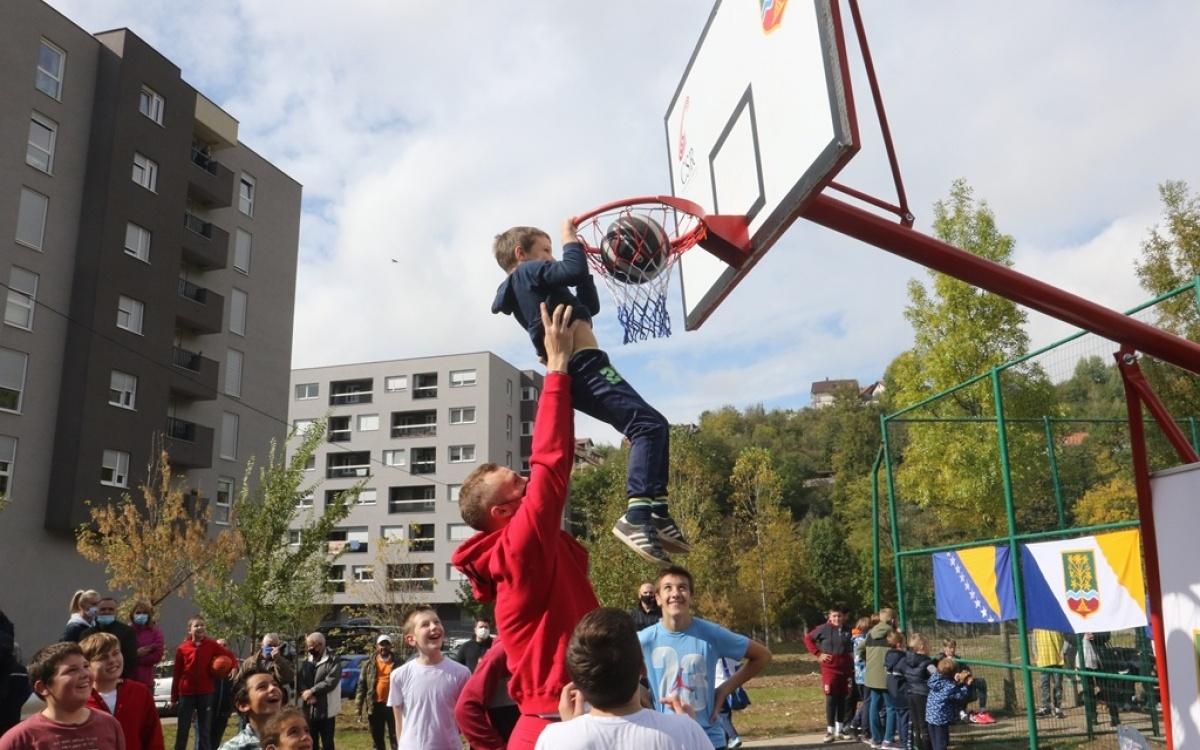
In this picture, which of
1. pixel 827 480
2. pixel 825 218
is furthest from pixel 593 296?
pixel 827 480

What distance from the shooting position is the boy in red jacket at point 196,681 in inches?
474

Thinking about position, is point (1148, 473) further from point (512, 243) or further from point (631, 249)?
point (512, 243)

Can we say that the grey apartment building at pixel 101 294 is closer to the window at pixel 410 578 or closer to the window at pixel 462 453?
the window at pixel 410 578

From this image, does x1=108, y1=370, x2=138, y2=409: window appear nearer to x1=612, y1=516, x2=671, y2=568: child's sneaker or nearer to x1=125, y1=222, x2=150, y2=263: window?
x1=125, y1=222, x2=150, y2=263: window

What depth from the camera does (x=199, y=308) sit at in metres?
31.9

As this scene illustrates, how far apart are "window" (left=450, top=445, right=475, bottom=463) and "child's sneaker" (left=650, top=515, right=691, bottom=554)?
5708 cm

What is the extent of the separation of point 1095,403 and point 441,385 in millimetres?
52584

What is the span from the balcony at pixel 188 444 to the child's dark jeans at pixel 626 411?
96.8ft

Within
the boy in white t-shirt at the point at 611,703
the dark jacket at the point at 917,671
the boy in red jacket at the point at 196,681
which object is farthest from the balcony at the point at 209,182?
the boy in white t-shirt at the point at 611,703

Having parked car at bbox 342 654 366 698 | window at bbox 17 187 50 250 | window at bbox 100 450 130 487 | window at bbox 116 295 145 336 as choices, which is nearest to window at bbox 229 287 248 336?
window at bbox 116 295 145 336

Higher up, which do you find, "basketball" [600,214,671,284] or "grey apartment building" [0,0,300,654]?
"grey apartment building" [0,0,300,654]

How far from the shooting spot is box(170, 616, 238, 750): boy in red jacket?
12.0m

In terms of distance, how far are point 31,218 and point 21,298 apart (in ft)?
7.51

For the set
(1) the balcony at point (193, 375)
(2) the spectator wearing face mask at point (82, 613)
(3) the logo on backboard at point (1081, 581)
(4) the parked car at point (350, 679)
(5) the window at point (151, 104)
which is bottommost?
(4) the parked car at point (350, 679)
